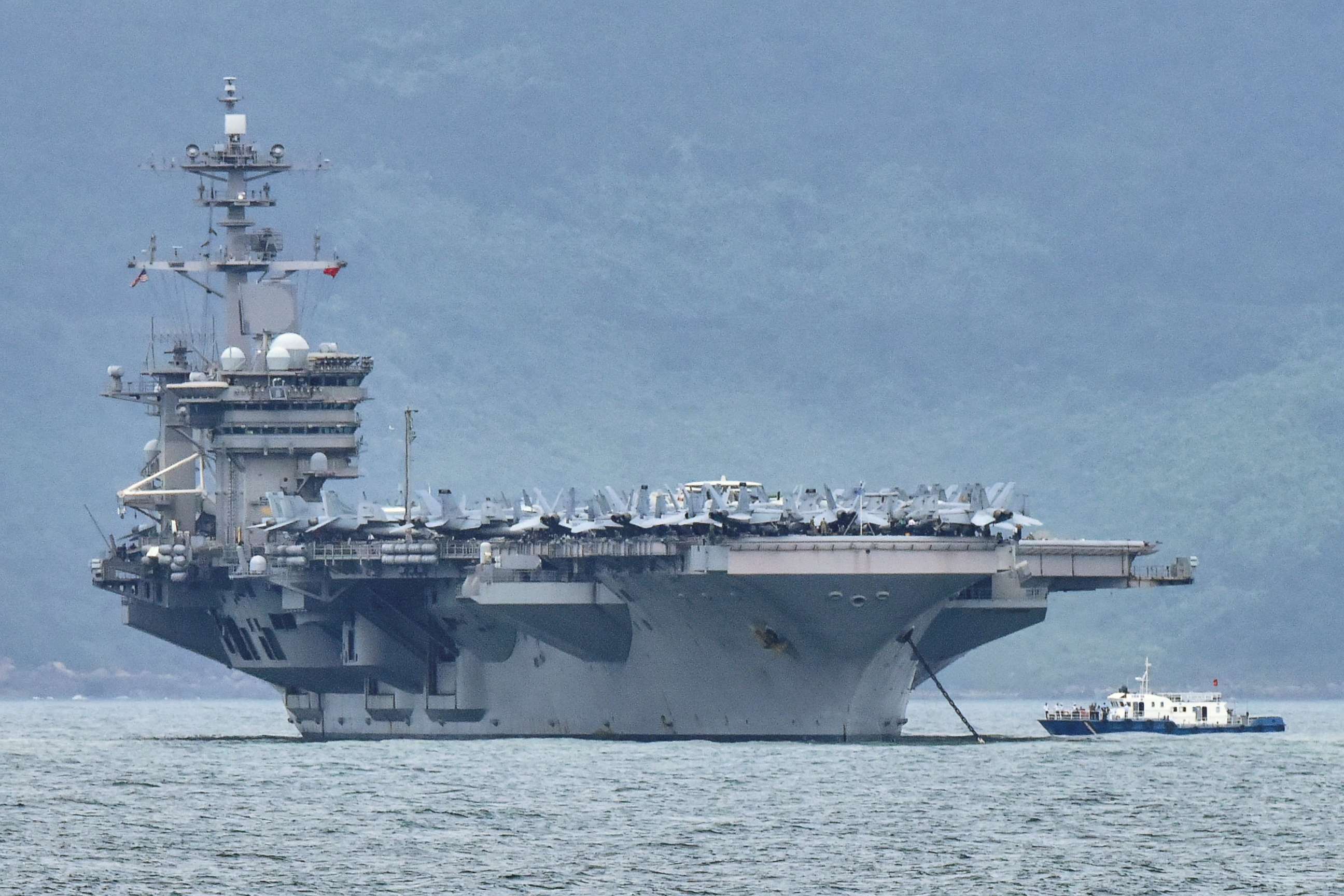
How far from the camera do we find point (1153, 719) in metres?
77.1

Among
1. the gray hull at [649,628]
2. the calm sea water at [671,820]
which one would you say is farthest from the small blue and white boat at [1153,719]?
the gray hull at [649,628]

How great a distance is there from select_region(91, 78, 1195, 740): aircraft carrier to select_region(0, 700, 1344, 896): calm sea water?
3.98 feet

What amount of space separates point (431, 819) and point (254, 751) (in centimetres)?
1837

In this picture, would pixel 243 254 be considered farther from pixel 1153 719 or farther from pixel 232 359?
pixel 1153 719

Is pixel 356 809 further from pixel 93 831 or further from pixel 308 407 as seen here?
pixel 308 407

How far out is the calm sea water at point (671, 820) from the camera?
35.7 m

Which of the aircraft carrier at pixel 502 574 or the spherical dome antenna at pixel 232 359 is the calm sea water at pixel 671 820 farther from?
the spherical dome antenna at pixel 232 359

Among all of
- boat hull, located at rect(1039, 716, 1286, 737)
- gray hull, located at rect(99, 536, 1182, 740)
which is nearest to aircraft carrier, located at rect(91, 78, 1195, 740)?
gray hull, located at rect(99, 536, 1182, 740)

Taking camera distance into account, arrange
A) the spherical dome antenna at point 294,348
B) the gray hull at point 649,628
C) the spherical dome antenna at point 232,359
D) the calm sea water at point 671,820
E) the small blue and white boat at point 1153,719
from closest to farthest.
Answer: the calm sea water at point 671,820, the gray hull at point 649,628, the spherical dome antenna at point 294,348, the spherical dome antenna at point 232,359, the small blue and white boat at point 1153,719

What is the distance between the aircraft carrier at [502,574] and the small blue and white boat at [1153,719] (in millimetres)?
16330

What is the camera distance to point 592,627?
5509cm

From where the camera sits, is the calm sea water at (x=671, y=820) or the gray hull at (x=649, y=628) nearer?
the calm sea water at (x=671, y=820)

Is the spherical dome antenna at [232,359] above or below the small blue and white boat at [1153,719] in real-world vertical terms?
above

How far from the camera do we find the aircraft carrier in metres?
51.6
